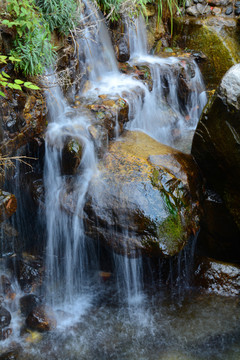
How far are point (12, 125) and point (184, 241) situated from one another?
2.36 m

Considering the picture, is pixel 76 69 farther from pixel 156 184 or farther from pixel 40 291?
pixel 40 291

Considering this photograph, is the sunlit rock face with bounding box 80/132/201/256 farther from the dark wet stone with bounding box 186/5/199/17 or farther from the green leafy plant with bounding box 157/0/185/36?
the dark wet stone with bounding box 186/5/199/17

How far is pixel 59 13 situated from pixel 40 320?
3985mm

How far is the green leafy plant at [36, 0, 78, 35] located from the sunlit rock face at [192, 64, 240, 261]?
7.89 ft

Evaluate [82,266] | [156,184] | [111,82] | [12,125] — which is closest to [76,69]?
[111,82]

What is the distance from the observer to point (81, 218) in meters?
4.07

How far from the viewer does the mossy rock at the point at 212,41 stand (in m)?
7.15

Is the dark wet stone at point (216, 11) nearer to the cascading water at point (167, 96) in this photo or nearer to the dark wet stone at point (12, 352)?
the cascading water at point (167, 96)

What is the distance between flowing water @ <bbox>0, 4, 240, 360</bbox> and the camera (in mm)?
3650

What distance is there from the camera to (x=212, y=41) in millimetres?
7293

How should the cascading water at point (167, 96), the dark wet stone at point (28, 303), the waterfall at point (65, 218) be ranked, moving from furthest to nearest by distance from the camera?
the cascading water at point (167, 96)
the waterfall at point (65, 218)
the dark wet stone at point (28, 303)

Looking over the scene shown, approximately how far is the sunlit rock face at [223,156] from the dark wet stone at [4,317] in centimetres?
256

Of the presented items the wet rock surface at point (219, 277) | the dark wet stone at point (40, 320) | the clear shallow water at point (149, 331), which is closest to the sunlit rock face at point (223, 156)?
the wet rock surface at point (219, 277)

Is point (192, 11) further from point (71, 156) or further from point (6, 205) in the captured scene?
point (6, 205)
